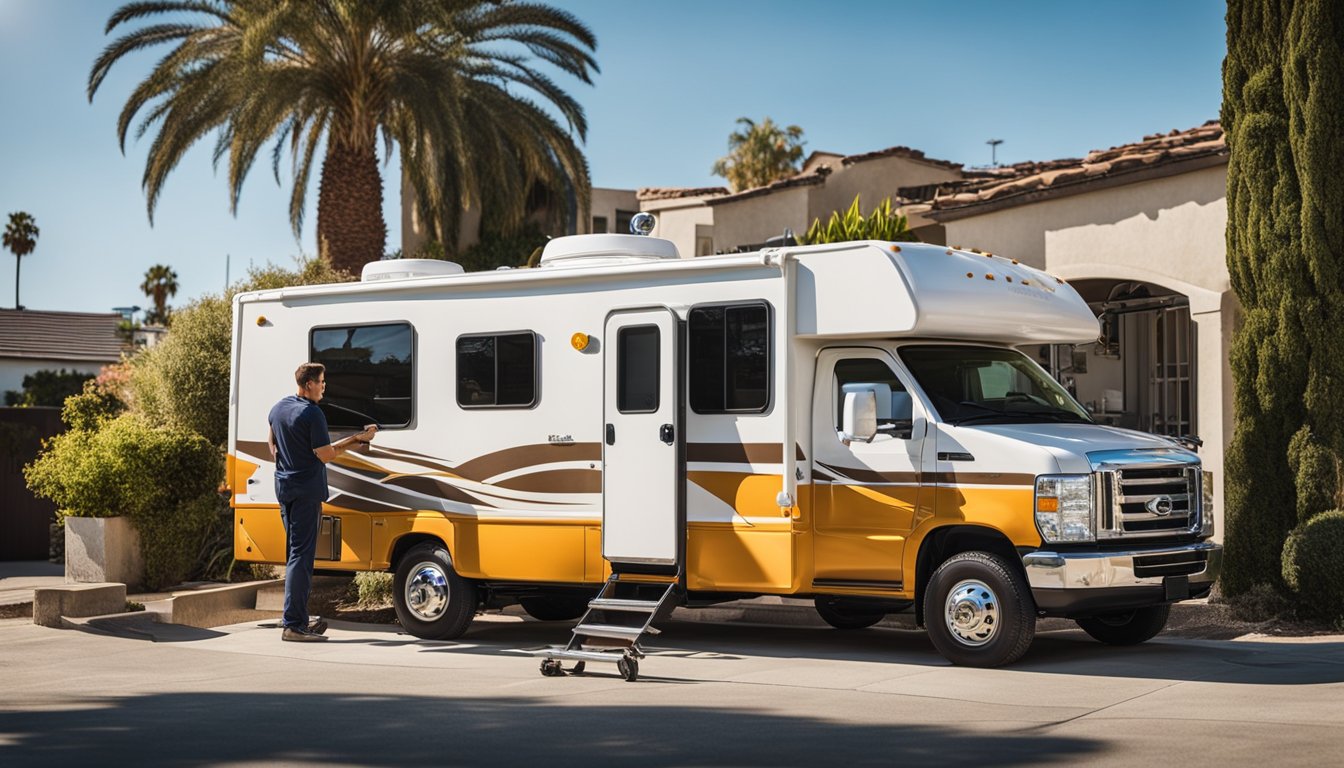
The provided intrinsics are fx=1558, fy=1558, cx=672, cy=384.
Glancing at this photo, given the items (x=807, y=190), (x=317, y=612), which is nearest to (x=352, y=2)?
(x=807, y=190)

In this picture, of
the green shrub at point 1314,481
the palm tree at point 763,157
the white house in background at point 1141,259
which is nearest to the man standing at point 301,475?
the white house in background at point 1141,259

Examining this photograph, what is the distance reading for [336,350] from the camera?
13.3 meters

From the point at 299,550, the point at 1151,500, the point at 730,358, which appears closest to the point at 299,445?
the point at 299,550

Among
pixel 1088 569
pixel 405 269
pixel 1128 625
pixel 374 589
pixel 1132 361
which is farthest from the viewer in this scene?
pixel 1132 361

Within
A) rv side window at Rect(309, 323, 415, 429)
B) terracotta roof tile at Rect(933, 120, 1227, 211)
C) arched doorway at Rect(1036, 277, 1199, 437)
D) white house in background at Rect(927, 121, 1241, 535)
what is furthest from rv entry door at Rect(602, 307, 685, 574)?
arched doorway at Rect(1036, 277, 1199, 437)

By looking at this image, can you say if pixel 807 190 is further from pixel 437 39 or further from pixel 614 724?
pixel 614 724

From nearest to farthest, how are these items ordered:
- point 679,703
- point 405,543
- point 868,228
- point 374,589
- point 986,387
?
point 679,703
point 986,387
point 405,543
point 374,589
point 868,228

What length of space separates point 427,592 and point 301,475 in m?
1.41

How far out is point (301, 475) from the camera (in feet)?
40.8

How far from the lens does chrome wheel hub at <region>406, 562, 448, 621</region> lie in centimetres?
1270

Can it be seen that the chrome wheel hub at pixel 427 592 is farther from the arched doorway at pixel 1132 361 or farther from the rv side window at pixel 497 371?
the arched doorway at pixel 1132 361

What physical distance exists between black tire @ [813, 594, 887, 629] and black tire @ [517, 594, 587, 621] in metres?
2.32

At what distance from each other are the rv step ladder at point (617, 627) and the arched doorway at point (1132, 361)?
7873mm

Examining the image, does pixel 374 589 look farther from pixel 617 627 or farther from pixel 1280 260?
pixel 1280 260
